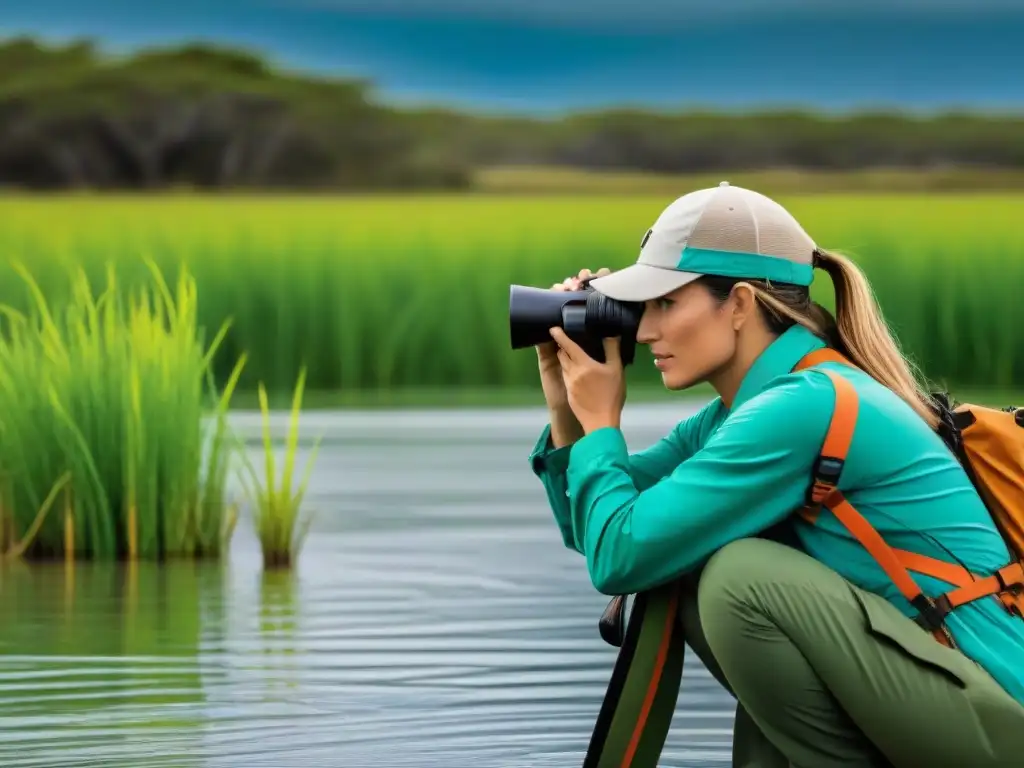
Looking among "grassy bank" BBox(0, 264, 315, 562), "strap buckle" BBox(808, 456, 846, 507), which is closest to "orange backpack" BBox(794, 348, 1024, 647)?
"strap buckle" BBox(808, 456, 846, 507)

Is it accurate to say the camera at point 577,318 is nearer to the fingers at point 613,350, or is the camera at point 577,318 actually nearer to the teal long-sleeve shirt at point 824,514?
the fingers at point 613,350

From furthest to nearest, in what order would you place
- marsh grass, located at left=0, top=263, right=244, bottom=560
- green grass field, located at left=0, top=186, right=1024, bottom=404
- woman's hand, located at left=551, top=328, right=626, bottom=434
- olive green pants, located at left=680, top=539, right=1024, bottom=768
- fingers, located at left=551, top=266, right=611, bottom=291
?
green grass field, located at left=0, top=186, right=1024, bottom=404, marsh grass, located at left=0, top=263, right=244, bottom=560, fingers, located at left=551, top=266, right=611, bottom=291, woman's hand, located at left=551, top=328, right=626, bottom=434, olive green pants, located at left=680, top=539, right=1024, bottom=768

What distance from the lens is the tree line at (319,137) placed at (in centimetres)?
6328

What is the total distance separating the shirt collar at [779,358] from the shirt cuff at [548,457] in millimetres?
378

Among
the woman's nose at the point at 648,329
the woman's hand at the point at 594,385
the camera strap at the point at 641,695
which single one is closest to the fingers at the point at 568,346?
the woman's hand at the point at 594,385

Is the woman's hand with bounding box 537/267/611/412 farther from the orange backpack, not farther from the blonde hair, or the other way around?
the orange backpack

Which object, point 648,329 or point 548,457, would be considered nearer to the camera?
point 648,329

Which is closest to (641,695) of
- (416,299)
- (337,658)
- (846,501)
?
(846,501)

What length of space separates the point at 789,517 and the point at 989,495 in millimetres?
289

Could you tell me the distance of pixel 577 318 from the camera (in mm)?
3545

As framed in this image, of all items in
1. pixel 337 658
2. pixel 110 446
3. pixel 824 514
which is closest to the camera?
pixel 824 514

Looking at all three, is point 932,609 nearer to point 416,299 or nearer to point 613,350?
point 613,350

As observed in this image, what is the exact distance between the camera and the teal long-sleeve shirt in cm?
324

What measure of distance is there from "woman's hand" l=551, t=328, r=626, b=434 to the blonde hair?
225mm
